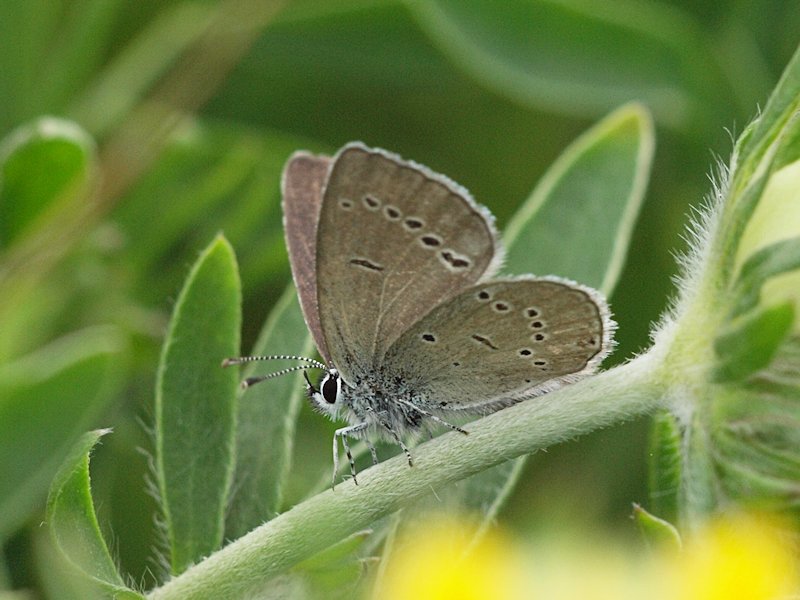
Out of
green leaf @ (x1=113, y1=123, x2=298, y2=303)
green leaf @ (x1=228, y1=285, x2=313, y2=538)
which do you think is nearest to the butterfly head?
green leaf @ (x1=228, y1=285, x2=313, y2=538)

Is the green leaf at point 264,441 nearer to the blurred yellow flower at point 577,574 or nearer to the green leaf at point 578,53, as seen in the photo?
the blurred yellow flower at point 577,574

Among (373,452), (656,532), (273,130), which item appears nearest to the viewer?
(656,532)

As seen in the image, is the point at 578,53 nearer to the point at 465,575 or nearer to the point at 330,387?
the point at 330,387

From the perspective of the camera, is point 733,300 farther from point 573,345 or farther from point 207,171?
point 207,171

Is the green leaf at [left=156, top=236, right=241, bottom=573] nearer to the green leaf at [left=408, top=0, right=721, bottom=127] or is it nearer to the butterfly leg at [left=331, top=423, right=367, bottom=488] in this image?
the butterfly leg at [left=331, top=423, right=367, bottom=488]

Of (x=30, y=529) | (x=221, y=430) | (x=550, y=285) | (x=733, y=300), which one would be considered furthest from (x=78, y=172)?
(x=733, y=300)

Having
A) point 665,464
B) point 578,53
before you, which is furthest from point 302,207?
point 578,53

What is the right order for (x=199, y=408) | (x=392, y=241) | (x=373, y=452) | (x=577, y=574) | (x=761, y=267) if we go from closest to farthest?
(x=577, y=574), (x=761, y=267), (x=199, y=408), (x=392, y=241), (x=373, y=452)
